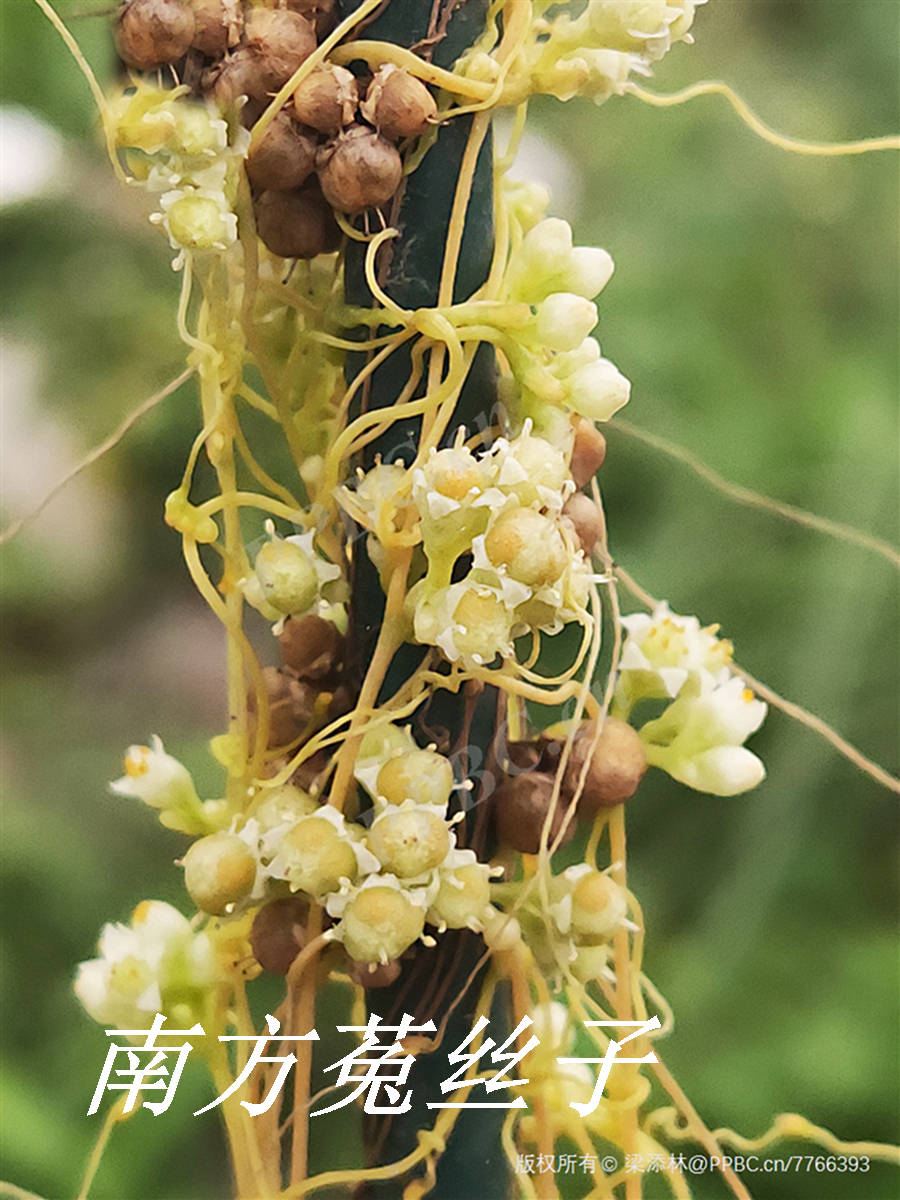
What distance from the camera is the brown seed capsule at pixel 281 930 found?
0.91 feet

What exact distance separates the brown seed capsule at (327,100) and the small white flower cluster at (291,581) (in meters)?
0.09

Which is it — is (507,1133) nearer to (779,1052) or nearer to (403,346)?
(403,346)

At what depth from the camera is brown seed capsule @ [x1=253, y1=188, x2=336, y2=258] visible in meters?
0.27

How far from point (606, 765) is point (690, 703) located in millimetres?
31

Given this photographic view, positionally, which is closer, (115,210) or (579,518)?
(579,518)

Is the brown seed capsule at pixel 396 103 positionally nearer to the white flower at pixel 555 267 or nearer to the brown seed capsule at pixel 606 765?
the white flower at pixel 555 267

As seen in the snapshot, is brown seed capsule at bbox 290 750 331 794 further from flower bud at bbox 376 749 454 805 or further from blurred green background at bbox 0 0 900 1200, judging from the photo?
blurred green background at bbox 0 0 900 1200

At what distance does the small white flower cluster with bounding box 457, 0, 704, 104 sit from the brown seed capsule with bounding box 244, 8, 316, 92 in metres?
0.03

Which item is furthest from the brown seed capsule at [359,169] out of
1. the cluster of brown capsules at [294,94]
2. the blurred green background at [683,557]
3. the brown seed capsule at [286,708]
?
the blurred green background at [683,557]

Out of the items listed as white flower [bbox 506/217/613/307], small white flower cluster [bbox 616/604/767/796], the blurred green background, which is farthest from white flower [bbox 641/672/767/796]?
the blurred green background

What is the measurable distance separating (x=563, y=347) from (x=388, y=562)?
0.06 meters

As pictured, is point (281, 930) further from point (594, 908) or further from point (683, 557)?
point (683, 557)

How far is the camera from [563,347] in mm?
261

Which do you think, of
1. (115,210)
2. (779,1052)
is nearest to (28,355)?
(115,210)
